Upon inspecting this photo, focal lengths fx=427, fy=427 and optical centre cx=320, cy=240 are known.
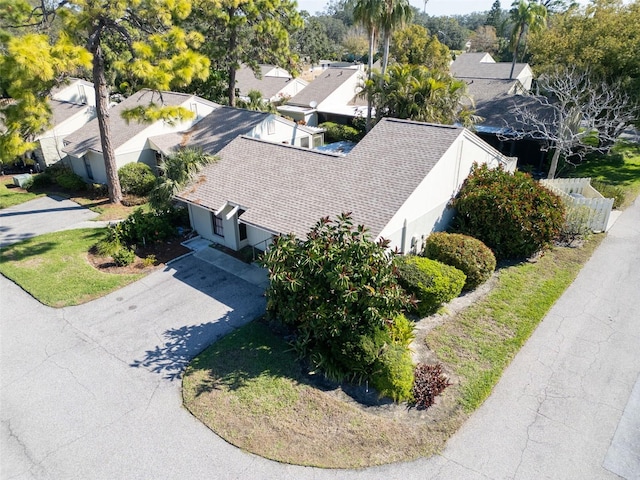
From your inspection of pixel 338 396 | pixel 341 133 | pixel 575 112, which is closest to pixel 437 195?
pixel 338 396

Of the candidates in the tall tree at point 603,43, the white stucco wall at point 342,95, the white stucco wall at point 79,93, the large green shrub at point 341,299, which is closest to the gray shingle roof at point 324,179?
the large green shrub at point 341,299

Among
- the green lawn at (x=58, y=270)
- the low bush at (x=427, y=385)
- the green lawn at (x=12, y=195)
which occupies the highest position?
the low bush at (x=427, y=385)

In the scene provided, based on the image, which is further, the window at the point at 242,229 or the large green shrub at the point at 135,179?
the large green shrub at the point at 135,179

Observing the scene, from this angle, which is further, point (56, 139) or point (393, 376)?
point (56, 139)

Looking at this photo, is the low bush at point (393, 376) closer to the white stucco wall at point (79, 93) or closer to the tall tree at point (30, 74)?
the tall tree at point (30, 74)

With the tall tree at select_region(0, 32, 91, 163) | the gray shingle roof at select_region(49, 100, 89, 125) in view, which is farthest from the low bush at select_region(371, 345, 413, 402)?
the gray shingle roof at select_region(49, 100, 89, 125)

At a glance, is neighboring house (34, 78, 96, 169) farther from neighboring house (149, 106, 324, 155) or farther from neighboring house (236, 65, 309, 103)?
neighboring house (236, 65, 309, 103)

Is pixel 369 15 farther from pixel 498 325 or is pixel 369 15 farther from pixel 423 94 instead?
pixel 498 325
